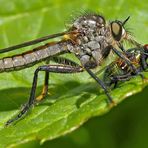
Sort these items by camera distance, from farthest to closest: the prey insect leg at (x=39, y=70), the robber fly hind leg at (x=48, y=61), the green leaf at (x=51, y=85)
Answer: the robber fly hind leg at (x=48, y=61)
the prey insect leg at (x=39, y=70)
the green leaf at (x=51, y=85)

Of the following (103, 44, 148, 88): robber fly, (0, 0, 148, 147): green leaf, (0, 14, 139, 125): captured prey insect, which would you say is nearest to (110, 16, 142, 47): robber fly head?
(0, 14, 139, 125): captured prey insect

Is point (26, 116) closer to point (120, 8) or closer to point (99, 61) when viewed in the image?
point (99, 61)

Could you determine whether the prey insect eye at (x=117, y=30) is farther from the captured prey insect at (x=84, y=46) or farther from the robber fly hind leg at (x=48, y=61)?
the robber fly hind leg at (x=48, y=61)

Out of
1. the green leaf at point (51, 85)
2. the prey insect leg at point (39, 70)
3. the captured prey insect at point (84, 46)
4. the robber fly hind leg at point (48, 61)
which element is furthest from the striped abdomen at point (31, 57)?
the green leaf at point (51, 85)

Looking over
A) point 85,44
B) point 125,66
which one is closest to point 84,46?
point 85,44

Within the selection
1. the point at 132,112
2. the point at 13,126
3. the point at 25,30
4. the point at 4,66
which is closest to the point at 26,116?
the point at 13,126

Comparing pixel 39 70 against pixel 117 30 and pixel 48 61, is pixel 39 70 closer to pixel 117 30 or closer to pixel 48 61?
pixel 48 61

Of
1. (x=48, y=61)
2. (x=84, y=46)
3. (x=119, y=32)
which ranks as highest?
(x=119, y=32)
